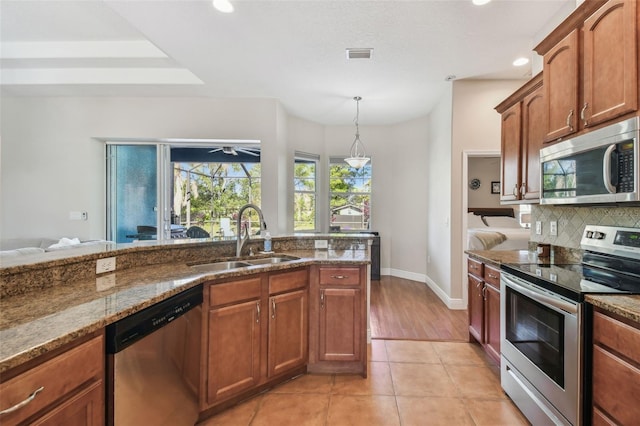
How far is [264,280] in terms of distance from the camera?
2012 millimetres

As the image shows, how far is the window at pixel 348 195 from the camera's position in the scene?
5973 mm

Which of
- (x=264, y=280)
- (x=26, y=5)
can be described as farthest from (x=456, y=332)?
(x=26, y=5)

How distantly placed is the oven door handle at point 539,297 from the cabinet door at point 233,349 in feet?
5.62

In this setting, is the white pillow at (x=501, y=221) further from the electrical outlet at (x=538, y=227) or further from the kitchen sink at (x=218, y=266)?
the kitchen sink at (x=218, y=266)

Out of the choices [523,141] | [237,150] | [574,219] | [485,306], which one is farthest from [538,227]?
[237,150]

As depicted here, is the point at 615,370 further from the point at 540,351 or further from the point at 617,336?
the point at 540,351

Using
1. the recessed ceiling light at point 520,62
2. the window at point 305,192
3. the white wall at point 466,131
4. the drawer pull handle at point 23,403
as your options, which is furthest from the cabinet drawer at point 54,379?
the window at point 305,192

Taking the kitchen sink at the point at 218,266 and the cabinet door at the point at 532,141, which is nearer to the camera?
the kitchen sink at the point at 218,266

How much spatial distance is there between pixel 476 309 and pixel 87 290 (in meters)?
2.93

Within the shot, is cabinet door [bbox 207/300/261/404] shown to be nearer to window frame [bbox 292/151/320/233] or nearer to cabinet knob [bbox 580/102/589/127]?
cabinet knob [bbox 580/102/589/127]

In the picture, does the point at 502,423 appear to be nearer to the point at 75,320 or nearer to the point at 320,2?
the point at 75,320

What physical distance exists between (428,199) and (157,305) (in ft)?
15.7

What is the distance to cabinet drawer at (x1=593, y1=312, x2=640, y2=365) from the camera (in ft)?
3.69

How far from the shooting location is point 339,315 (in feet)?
7.46
